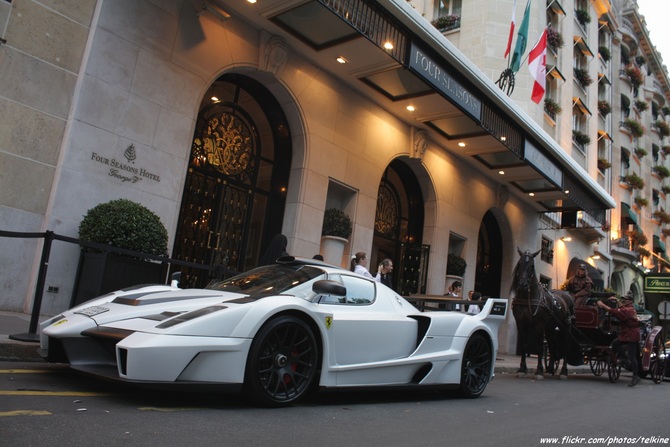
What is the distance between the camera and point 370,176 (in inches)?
535

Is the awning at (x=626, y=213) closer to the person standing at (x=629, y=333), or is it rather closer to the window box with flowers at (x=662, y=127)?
the window box with flowers at (x=662, y=127)

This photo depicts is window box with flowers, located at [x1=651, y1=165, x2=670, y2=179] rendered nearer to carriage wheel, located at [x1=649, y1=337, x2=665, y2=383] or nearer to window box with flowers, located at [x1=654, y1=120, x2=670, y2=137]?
window box with flowers, located at [x1=654, y1=120, x2=670, y2=137]

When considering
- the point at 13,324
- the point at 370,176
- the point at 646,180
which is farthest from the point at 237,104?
the point at 646,180

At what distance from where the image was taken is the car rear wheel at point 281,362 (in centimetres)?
418

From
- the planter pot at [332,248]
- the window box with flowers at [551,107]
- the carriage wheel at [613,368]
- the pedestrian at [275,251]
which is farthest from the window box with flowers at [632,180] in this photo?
the pedestrian at [275,251]

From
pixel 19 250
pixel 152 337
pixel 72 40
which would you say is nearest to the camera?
pixel 152 337

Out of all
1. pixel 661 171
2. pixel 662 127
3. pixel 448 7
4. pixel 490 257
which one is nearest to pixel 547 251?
pixel 490 257

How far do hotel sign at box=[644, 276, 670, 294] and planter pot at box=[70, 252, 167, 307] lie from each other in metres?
27.8

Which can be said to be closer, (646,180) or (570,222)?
(570,222)

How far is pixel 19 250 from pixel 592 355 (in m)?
11.9

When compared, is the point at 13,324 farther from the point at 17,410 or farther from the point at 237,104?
the point at 237,104

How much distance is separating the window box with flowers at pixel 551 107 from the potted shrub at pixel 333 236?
14985mm

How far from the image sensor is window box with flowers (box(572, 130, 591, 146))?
2672 cm

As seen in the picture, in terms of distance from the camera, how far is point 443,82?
1179 centimetres
